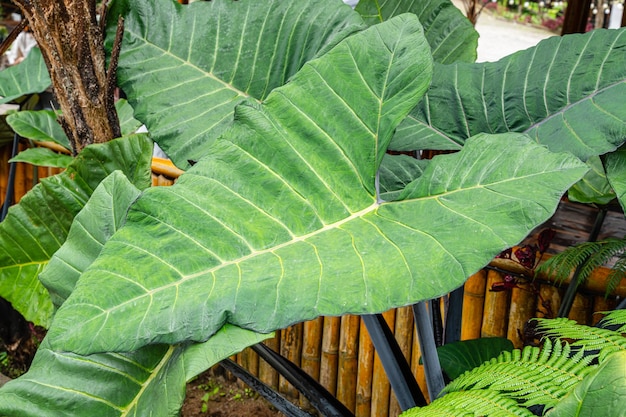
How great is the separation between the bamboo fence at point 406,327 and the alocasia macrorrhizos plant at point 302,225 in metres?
0.59

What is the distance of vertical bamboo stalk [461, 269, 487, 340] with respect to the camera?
1.77 metres

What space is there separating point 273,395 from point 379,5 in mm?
1024

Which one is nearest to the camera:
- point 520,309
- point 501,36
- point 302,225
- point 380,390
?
point 302,225

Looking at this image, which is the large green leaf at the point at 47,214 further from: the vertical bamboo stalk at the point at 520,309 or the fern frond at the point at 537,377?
the vertical bamboo stalk at the point at 520,309

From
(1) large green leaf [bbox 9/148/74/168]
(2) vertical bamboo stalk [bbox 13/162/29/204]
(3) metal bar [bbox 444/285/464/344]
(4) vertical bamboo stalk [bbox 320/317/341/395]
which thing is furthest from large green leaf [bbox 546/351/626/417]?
(2) vertical bamboo stalk [bbox 13/162/29/204]

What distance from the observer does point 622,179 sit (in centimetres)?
101

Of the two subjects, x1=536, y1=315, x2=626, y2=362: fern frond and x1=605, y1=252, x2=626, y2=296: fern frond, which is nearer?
x1=536, y1=315, x2=626, y2=362: fern frond

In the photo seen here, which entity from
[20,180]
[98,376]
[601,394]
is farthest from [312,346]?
[20,180]

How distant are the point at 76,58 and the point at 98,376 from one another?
2.45ft

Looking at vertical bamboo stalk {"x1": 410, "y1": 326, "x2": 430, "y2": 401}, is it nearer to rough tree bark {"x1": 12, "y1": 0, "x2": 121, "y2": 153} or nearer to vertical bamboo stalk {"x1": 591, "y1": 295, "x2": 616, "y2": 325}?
vertical bamboo stalk {"x1": 591, "y1": 295, "x2": 616, "y2": 325}

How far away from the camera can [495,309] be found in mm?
1740

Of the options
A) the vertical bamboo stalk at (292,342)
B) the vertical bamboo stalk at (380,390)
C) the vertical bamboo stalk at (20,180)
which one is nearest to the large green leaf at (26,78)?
the vertical bamboo stalk at (20,180)

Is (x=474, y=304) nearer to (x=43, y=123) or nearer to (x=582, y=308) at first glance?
(x=582, y=308)

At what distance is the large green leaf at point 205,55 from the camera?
1.37 metres
